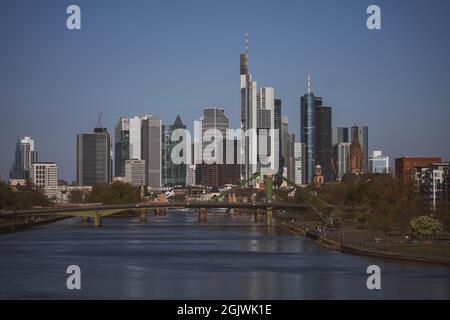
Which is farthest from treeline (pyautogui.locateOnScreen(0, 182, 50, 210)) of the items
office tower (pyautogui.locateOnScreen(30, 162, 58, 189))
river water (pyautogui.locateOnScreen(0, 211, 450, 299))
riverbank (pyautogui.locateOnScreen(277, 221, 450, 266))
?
office tower (pyautogui.locateOnScreen(30, 162, 58, 189))

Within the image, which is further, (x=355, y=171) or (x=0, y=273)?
(x=355, y=171)

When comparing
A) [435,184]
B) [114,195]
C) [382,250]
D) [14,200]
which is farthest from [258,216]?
[382,250]

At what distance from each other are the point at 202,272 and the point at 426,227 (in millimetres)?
13274

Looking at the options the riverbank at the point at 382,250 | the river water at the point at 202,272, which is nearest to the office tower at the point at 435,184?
the riverbank at the point at 382,250

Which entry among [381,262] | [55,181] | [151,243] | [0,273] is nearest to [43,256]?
[0,273]

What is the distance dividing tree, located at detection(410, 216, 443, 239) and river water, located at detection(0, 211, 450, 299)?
4.19m

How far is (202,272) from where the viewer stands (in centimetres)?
3209

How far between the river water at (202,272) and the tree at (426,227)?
13.8 ft

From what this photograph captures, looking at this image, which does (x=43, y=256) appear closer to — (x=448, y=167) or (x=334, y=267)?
(x=334, y=267)

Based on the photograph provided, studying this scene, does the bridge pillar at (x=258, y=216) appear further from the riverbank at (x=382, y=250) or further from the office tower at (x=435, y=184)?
the riverbank at (x=382, y=250)

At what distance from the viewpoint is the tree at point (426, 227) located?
41.4 metres

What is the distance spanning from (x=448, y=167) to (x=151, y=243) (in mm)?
43920

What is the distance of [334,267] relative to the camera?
33094 mm

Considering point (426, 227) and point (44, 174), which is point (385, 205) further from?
point (44, 174)
